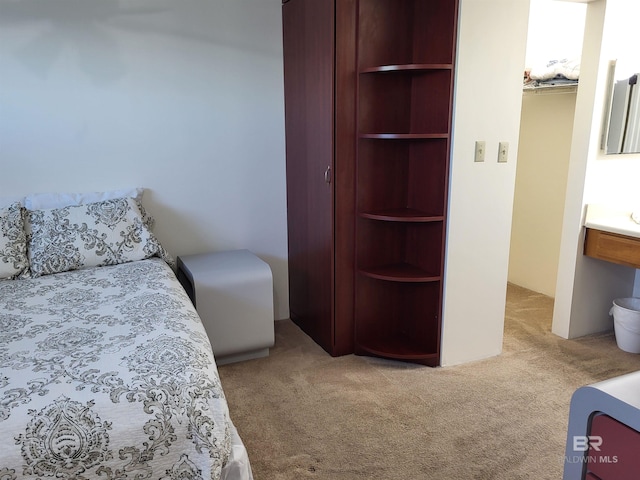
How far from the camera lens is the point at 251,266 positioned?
9.27 ft

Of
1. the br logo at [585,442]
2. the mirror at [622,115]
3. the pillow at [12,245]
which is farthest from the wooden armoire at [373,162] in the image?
the br logo at [585,442]

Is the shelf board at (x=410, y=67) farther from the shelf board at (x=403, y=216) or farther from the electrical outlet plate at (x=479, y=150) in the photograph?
the shelf board at (x=403, y=216)

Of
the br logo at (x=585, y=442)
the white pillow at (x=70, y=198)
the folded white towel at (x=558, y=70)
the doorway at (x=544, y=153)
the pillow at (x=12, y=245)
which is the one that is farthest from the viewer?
the doorway at (x=544, y=153)

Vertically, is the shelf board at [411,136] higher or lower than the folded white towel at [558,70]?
Answer: lower

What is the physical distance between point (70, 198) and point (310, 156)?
134 centimetres

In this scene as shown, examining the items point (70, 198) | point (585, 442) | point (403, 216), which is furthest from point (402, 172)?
point (585, 442)

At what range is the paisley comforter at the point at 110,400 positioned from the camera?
4.02 feet

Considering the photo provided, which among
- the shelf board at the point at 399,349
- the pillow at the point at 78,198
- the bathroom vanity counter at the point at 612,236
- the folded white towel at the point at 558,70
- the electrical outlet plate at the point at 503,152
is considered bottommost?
the shelf board at the point at 399,349

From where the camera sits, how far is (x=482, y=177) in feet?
8.53

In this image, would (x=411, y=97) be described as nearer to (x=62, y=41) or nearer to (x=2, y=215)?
(x=62, y=41)

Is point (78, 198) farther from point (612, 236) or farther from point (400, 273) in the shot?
point (612, 236)

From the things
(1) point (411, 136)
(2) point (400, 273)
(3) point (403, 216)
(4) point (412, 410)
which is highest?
(1) point (411, 136)

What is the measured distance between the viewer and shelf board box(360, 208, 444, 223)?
2553 mm

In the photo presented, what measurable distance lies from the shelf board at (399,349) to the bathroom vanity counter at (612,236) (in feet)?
3.73
